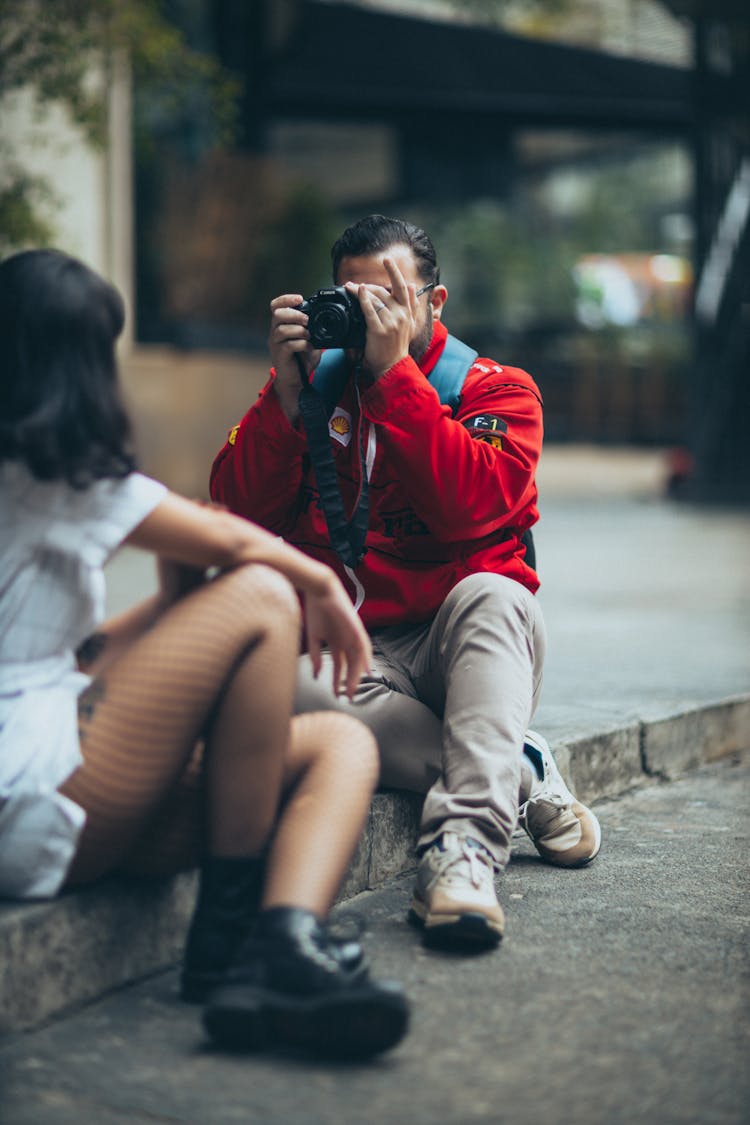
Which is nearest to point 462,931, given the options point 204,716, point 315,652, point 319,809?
point 319,809

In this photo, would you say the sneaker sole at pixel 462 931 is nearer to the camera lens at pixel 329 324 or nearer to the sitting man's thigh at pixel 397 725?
the sitting man's thigh at pixel 397 725

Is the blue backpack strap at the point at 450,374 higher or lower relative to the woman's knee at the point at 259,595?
higher

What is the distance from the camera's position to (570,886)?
3041mm

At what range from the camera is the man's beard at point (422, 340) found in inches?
121

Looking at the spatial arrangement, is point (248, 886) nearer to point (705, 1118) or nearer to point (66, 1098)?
point (66, 1098)

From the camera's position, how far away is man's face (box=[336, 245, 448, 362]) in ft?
9.84

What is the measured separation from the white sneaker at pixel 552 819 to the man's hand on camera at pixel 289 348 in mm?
884

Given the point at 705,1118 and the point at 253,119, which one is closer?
the point at 705,1118

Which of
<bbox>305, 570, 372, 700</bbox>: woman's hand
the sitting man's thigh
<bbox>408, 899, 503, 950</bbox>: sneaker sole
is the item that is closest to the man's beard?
the sitting man's thigh

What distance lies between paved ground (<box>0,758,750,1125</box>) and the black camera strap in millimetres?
720

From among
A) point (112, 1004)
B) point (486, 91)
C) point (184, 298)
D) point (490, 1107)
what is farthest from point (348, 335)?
point (486, 91)

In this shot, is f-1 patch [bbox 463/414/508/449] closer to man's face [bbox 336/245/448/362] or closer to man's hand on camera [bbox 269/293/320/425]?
man's face [bbox 336/245/448/362]

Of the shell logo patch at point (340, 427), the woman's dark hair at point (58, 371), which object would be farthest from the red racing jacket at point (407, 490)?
the woman's dark hair at point (58, 371)

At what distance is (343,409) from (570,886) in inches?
43.4
